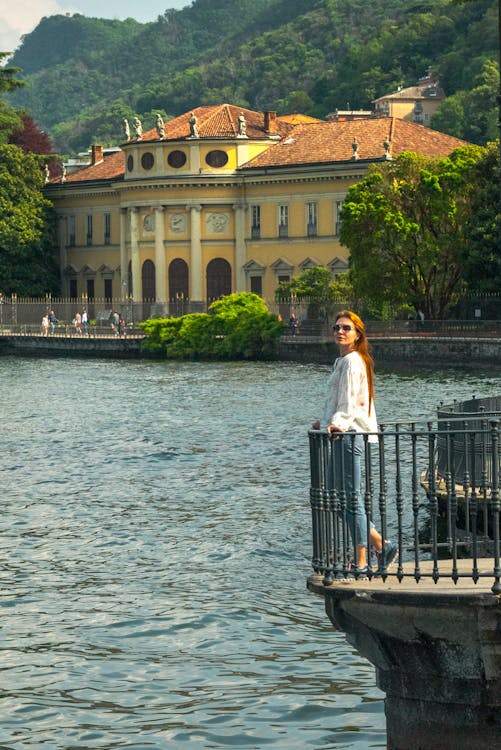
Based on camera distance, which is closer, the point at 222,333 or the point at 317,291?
the point at 222,333

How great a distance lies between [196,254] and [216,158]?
5199mm

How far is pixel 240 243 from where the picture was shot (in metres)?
94.0

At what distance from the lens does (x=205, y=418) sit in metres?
42.8

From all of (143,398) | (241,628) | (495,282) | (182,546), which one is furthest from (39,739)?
(495,282)

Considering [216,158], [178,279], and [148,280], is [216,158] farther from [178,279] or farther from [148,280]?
[148,280]

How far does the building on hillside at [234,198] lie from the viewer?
90375 mm

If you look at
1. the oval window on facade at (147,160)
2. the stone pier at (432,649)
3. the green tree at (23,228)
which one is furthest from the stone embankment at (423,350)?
the stone pier at (432,649)

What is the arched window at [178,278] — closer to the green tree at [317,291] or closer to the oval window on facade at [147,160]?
the oval window on facade at [147,160]

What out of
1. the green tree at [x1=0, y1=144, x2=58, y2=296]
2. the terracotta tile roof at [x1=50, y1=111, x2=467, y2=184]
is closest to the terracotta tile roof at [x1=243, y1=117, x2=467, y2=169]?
the terracotta tile roof at [x1=50, y1=111, x2=467, y2=184]

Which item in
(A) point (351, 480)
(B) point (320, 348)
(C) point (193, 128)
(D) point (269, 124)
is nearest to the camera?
(A) point (351, 480)

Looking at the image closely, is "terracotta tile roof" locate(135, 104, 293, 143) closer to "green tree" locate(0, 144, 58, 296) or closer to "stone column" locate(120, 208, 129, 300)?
"stone column" locate(120, 208, 129, 300)

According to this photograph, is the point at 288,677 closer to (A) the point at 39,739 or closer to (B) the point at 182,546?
(A) the point at 39,739

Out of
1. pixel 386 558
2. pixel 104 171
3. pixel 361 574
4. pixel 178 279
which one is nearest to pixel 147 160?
pixel 178 279

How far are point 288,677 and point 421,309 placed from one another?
5627 cm
